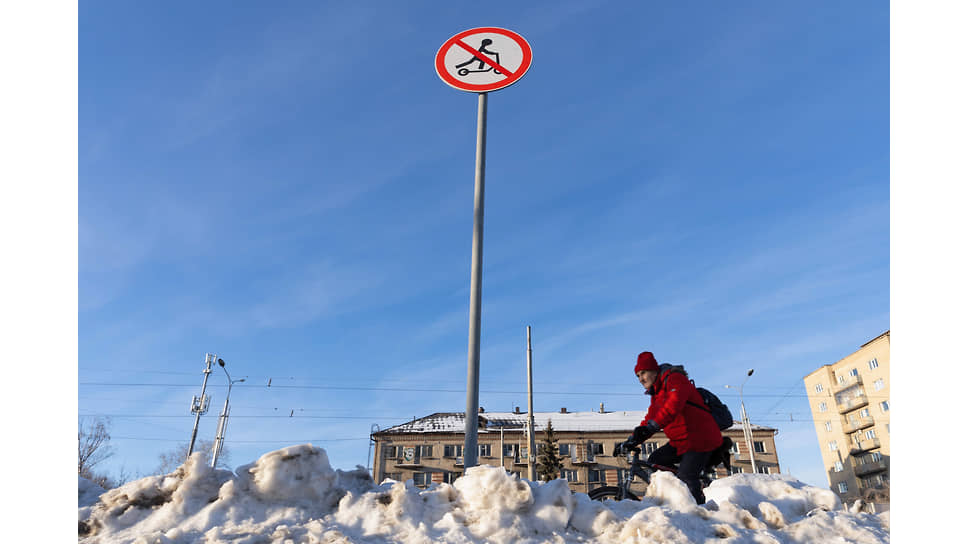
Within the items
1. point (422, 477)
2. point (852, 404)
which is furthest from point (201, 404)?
point (852, 404)

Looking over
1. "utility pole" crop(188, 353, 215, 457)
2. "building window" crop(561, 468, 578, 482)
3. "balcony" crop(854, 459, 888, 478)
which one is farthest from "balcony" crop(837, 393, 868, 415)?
"utility pole" crop(188, 353, 215, 457)

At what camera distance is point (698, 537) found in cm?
246

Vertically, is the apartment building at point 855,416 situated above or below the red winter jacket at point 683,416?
above

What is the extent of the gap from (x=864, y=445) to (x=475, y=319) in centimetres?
6784

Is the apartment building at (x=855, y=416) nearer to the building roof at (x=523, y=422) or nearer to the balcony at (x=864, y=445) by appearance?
the balcony at (x=864, y=445)

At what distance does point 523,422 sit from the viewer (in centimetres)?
5128

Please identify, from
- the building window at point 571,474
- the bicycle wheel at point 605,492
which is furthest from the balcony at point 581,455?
the bicycle wheel at point 605,492

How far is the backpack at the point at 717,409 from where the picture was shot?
4184 millimetres

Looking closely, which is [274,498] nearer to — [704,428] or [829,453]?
[704,428]

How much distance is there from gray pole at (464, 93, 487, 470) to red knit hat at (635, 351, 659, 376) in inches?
49.4

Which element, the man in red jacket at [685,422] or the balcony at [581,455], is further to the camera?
the balcony at [581,455]

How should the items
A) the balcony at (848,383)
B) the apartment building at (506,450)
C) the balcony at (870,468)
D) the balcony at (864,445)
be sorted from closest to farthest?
the apartment building at (506,450) < the balcony at (870,468) < the balcony at (864,445) < the balcony at (848,383)

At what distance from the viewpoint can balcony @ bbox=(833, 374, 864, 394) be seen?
57.0 metres
